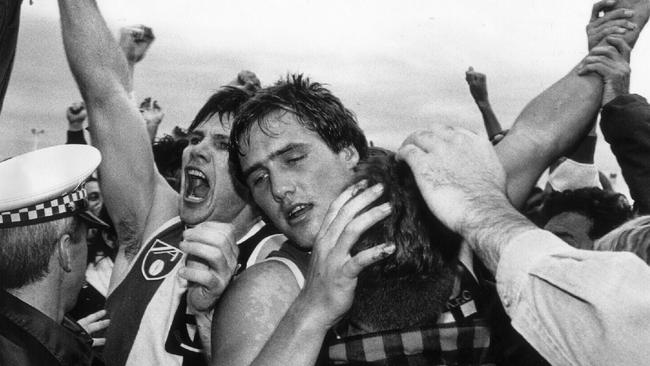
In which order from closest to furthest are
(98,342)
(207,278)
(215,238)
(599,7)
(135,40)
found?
(207,278), (215,238), (599,7), (98,342), (135,40)

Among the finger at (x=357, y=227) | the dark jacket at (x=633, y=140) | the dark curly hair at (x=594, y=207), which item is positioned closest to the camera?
the finger at (x=357, y=227)

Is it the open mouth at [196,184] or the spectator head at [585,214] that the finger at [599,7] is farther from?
the open mouth at [196,184]

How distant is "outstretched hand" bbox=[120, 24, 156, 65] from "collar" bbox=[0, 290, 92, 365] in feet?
6.18

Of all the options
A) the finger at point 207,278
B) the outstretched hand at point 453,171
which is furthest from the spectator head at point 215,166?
the outstretched hand at point 453,171

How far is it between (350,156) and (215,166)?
1.06 metres

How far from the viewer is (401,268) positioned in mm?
1711

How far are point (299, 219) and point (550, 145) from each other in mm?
865

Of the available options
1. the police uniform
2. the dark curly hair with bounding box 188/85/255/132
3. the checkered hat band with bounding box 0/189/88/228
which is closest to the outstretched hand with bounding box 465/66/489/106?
the dark curly hair with bounding box 188/85/255/132

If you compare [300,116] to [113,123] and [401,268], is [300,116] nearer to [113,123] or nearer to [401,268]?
[401,268]

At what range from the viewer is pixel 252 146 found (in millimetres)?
2420

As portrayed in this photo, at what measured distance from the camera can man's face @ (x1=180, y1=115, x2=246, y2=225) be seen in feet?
11.0

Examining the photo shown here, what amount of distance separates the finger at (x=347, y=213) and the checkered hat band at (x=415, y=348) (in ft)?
1.07

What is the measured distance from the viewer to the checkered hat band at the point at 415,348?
1.75 metres

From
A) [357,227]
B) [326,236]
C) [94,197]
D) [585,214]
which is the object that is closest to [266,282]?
[326,236]
